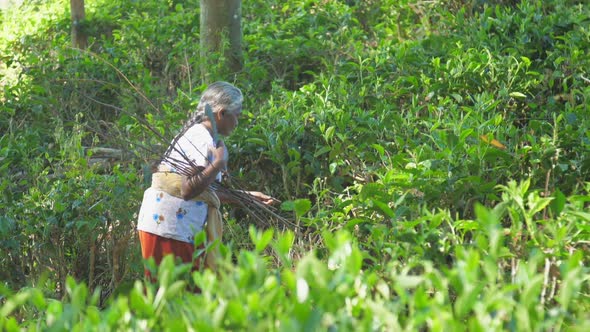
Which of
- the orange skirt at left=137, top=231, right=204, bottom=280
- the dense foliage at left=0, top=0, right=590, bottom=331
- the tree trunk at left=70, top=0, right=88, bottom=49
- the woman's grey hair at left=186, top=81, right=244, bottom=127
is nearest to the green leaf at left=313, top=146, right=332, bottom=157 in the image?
the dense foliage at left=0, top=0, right=590, bottom=331

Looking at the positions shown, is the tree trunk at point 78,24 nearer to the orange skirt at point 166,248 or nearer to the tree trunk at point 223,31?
the tree trunk at point 223,31

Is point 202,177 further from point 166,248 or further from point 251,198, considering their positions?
point 251,198

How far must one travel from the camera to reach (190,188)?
4.43m

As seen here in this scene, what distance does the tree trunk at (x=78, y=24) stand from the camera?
10211 mm

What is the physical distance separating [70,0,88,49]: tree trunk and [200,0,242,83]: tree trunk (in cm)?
245

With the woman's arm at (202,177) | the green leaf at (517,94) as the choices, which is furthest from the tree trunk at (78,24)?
the woman's arm at (202,177)

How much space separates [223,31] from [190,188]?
13.0 feet

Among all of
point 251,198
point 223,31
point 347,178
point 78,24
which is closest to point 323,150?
point 347,178

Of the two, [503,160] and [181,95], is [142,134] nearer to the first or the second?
[181,95]

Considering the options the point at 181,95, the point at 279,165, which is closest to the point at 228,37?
the point at 181,95

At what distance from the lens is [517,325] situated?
2.35 meters

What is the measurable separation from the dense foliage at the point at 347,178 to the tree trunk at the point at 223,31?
0.18m

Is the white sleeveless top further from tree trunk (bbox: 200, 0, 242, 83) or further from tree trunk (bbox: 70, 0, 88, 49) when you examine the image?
tree trunk (bbox: 70, 0, 88, 49)

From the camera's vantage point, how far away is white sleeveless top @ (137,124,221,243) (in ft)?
14.8
